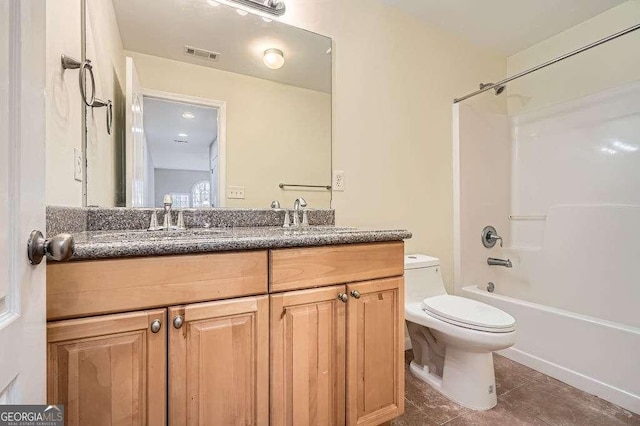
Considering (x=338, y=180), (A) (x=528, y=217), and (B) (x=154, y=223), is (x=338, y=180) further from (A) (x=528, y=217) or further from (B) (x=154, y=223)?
(A) (x=528, y=217)

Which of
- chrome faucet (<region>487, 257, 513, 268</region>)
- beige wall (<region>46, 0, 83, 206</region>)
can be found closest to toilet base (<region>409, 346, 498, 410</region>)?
chrome faucet (<region>487, 257, 513, 268</region>)

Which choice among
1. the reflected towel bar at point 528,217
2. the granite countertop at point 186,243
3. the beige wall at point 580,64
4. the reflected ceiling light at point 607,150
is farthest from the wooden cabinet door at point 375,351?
the beige wall at point 580,64

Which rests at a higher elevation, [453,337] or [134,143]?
[134,143]

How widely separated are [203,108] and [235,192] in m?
0.43

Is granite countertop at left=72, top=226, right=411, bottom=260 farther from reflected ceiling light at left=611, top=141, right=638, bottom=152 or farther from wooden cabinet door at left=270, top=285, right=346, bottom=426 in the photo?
reflected ceiling light at left=611, top=141, right=638, bottom=152

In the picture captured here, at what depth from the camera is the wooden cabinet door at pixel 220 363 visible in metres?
0.79

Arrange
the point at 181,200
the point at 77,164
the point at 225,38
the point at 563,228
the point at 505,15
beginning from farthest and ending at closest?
the point at 563,228
the point at 505,15
the point at 225,38
the point at 181,200
the point at 77,164

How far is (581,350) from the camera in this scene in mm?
1620

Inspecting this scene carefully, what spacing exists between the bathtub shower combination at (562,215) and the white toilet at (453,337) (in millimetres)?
567

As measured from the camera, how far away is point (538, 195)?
7.65 ft

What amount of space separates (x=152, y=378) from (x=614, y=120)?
2832 millimetres

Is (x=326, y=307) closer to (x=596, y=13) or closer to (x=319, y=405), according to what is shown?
(x=319, y=405)

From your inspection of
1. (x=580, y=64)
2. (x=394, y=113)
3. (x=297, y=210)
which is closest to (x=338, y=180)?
(x=297, y=210)

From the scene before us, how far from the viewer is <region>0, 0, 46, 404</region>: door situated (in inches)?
16.8
